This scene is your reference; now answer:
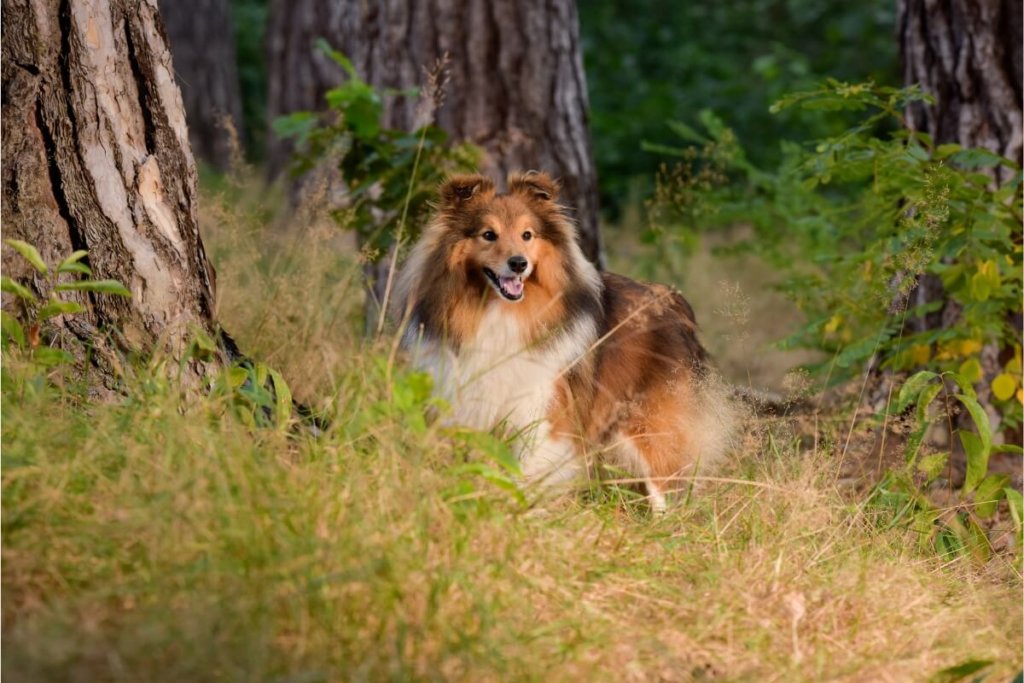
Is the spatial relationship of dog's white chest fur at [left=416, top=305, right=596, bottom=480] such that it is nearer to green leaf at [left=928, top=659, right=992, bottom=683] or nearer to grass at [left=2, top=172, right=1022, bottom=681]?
grass at [left=2, top=172, right=1022, bottom=681]

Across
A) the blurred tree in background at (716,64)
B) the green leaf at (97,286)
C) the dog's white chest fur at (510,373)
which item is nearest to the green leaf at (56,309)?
the green leaf at (97,286)

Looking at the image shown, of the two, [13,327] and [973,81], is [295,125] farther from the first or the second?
[973,81]

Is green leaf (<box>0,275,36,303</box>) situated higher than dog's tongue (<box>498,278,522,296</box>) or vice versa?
green leaf (<box>0,275,36,303</box>)

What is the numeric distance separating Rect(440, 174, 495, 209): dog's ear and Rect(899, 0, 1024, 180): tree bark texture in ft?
6.16

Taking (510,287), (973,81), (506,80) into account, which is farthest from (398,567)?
(506,80)

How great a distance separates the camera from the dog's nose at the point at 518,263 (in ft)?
15.0

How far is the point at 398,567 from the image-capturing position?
9.63 ft

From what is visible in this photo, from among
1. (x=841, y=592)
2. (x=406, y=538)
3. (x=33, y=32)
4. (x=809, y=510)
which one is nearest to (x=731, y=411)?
(x=809, y=510)

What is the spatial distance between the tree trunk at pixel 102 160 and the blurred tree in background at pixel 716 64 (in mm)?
6722

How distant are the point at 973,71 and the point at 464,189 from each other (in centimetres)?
230

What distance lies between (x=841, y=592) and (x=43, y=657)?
209 centimetres

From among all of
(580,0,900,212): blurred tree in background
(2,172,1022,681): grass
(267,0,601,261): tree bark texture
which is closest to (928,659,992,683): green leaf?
(2,172,1022,681): grass

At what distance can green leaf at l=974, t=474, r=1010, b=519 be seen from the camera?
4.20 m

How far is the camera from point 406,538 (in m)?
3.06
